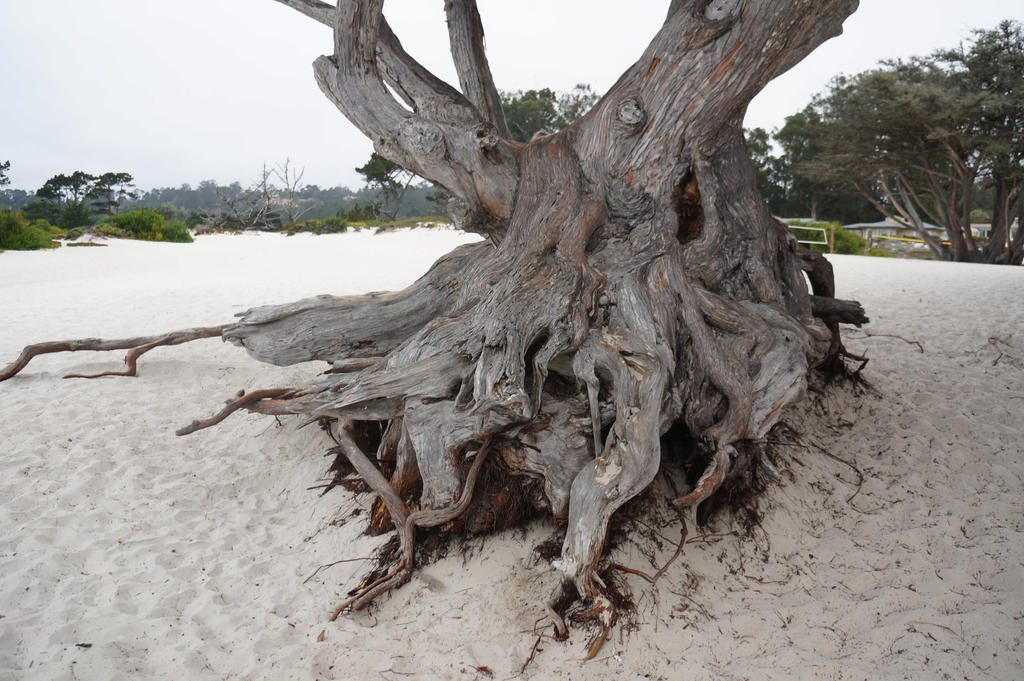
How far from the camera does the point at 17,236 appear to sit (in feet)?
43.1

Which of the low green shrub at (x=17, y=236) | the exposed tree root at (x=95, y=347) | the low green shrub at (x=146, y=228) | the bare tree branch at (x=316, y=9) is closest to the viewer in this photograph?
the bare tree branch at (x=316, y=9)

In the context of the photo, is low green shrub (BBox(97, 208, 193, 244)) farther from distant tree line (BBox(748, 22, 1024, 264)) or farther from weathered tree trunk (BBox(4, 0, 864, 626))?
distant tree line (BBox(748, 22, 1024, 264))

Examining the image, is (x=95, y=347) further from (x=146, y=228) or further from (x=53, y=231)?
(x=53, y=231)

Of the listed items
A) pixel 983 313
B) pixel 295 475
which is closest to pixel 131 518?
pixel 295 475

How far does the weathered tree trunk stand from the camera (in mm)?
2943

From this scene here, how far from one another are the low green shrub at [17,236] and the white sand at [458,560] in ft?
33.8

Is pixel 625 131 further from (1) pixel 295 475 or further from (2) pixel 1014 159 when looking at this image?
(2) pixel 1014 159

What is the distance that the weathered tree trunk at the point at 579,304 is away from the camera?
2.94 m

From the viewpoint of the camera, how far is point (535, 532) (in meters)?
3.08

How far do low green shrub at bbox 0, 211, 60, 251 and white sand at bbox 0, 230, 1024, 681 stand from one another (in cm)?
1030

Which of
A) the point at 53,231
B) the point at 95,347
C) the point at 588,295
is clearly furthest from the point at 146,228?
the point at 588,295

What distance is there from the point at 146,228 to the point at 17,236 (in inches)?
184

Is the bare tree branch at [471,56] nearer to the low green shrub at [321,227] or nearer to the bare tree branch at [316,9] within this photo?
Answer: the bare tree branch at [316,9]

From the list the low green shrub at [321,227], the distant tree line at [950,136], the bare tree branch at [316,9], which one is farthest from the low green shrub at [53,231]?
the distant tree line at [950,136]
